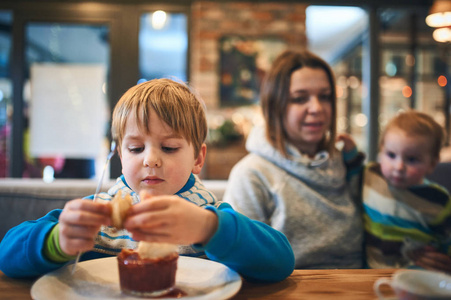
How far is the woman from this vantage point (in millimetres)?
1422

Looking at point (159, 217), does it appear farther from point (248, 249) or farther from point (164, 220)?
point (248, 249)

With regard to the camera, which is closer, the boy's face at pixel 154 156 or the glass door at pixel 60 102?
the boy's face at pixel 154 156

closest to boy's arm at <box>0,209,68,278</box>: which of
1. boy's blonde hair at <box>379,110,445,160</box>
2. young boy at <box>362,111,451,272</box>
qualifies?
young boy at <box>362,111,451,272</box>

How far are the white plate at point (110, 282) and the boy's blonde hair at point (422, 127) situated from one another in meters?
1.05

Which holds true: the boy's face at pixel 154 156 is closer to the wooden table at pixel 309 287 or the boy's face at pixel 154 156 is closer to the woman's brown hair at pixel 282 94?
the wooden table at pixel 309 287

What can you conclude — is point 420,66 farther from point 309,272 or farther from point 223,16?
point 309,272

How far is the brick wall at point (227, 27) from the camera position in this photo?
181 inches

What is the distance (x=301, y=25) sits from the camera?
15.3 feet

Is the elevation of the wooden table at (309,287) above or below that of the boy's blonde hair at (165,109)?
below

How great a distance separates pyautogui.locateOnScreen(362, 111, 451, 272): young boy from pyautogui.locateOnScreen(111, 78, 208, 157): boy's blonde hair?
2.72ft

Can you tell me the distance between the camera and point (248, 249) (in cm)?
73

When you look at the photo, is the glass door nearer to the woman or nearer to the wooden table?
the woman

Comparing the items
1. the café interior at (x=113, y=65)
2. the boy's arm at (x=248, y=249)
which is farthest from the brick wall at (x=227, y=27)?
the boy's arm at (x=248, y=249)

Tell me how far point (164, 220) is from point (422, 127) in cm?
123
